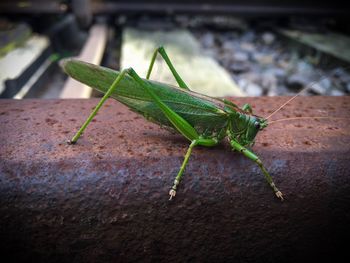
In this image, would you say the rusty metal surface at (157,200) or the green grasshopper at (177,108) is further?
the green grasshopper at (177,108)

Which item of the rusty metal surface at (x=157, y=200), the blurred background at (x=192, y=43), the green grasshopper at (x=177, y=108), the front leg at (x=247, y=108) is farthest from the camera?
the blurred background at (x=192, y=43)

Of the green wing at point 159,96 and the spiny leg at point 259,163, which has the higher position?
the green wing at point 159,96

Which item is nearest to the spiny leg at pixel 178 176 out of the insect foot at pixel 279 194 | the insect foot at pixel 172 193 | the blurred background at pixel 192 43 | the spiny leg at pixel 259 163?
the insect foot at pixel 172 193

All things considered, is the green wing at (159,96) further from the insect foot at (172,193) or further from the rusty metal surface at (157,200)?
the insect foot at (172,193)

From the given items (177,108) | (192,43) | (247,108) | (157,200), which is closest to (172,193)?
(157,200)

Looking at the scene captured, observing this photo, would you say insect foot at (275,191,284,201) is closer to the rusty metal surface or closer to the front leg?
the rusty metal surface

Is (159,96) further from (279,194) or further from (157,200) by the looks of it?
(279,194)
